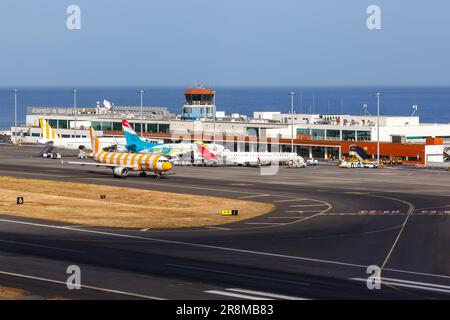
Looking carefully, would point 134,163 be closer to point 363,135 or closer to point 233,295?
point 363,135

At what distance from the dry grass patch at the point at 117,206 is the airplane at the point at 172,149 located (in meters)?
44.3

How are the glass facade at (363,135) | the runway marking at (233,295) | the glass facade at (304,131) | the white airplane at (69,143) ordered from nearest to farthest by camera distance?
the runway marking at (233,295) → the white airplane at (69,143) → the glass facade at (363,135) → the glass facade at (304,131)

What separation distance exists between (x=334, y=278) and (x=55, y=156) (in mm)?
126348

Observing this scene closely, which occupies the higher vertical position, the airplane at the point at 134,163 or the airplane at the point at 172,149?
the airplane at the point at 172,149

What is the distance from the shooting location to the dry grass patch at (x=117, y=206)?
7994 cm

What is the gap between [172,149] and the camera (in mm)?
162750

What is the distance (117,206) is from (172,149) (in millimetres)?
71455

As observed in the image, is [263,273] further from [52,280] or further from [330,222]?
[330,222]

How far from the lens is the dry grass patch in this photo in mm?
79938

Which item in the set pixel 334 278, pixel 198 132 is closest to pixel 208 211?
pixel 334 278

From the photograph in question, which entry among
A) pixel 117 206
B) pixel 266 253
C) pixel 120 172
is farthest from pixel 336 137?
pixel 266 253

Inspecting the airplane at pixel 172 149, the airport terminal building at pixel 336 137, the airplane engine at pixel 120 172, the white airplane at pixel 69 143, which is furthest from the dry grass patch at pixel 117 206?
the airport terminal building at pixel 336 137

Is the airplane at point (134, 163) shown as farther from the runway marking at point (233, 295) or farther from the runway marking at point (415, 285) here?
the runway marking at point (233, 295)

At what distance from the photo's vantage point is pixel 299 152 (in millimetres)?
182250
